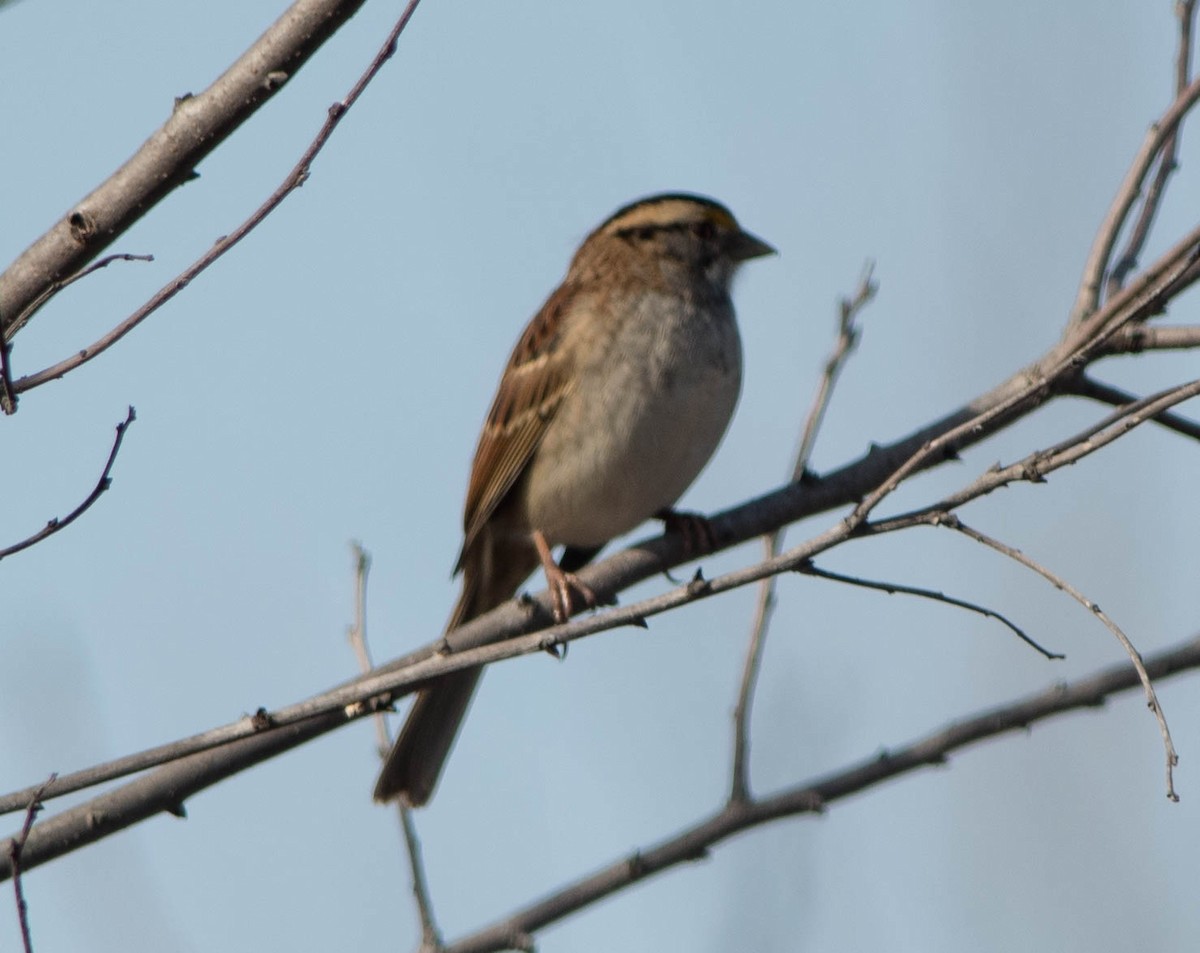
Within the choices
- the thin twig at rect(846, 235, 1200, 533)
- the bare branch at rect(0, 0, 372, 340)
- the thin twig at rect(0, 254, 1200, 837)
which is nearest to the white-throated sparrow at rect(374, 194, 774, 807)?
the thin twig at rect(0, 254, 1200, 837)

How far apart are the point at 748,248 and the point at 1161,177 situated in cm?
185

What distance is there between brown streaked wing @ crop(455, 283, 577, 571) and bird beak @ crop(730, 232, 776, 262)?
24.9 inches

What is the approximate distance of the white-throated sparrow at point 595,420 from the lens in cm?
504

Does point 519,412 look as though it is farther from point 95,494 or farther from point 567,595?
point 95,494

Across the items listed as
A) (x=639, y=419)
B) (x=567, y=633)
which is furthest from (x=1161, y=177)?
(x=567, y=633)

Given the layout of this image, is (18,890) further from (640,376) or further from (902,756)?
(640,376)

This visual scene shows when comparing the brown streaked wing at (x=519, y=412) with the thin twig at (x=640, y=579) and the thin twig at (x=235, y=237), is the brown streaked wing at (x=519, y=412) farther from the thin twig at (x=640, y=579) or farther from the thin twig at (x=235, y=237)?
the thin twig at (x=235, y=237)

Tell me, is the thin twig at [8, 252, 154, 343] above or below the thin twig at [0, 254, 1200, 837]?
above

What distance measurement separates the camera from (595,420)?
511 cm

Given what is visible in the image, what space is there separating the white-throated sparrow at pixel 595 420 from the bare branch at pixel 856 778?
91 cm

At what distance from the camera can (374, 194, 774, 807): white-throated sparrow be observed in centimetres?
504

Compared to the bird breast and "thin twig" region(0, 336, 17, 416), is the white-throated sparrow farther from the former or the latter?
"thin twig" region(0, 336, 17, 416)

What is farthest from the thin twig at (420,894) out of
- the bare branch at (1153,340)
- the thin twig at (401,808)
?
the bare branch at (1153,340)

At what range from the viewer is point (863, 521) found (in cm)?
280
